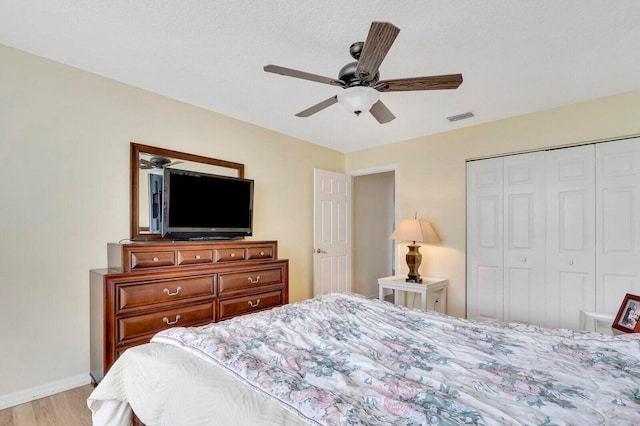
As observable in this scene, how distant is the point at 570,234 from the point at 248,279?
10.3 ft

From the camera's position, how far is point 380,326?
6.07ft

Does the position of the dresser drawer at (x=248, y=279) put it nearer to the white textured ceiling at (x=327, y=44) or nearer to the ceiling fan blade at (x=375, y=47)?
the white textured ceiling at (x=327, y=44)

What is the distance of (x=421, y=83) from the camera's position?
6.49ft

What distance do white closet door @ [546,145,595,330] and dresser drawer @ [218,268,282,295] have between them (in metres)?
2.75

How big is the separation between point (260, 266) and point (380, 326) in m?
1.63

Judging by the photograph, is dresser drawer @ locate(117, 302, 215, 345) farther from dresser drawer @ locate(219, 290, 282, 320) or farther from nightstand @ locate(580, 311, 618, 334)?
nightstand @ locate(580, 311, 618, 334)

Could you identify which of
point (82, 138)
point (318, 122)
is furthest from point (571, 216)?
point (82, 138)

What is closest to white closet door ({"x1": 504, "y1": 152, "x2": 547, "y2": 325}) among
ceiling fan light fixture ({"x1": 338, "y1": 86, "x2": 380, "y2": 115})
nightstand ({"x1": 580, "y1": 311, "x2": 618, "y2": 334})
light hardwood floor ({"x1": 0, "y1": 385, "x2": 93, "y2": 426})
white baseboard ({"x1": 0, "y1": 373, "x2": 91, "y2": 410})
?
nightstand ({"x1": 580, "y1": 311, "x2": 618, "y2": 334})

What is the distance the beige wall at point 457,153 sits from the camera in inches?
116

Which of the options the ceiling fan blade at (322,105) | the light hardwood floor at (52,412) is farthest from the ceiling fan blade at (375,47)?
the light hardwood floor at (52,412)

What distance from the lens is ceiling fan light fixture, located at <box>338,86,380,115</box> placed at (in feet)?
6.40

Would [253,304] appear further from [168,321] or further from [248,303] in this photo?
[168,321]

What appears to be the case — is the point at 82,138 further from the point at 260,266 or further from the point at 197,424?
the point at 197,424

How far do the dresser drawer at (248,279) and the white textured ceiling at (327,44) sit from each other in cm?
167
